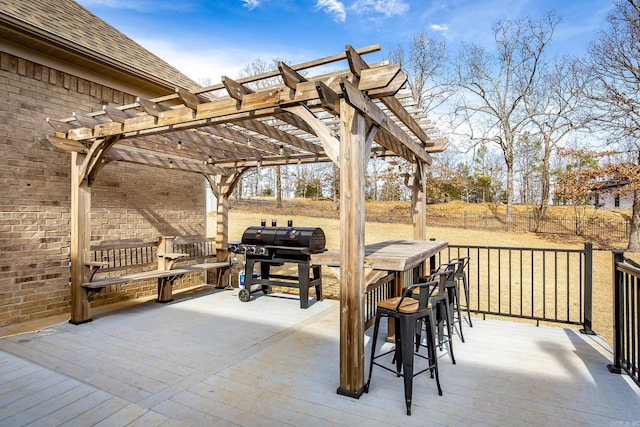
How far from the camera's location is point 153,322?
15.0ft

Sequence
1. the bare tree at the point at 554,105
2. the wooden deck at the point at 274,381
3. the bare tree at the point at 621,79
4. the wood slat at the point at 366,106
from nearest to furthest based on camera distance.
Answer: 1. the wooden deck at the point at 274,381
2. the wood slat at the point at 366,106
3. the bare tree at the point at 621,79
4. the bare tree at the point at 554,105

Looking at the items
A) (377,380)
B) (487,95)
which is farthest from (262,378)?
(487,95)

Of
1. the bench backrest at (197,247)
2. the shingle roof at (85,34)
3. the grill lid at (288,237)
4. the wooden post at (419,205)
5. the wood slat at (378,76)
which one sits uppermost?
the shingle roof at (85,34)

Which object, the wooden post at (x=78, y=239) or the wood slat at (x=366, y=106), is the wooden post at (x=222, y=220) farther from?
the wood slat at (x=366, y=106)

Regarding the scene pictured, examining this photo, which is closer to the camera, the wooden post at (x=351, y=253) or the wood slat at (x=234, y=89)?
the wooden post at (x=351, y=253)

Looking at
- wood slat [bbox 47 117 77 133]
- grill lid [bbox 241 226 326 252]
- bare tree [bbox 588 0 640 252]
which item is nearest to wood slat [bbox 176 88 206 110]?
wood slat [bbox 47 117 77 133]

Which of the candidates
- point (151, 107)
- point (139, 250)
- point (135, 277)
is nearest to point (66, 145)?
point (151, 107)

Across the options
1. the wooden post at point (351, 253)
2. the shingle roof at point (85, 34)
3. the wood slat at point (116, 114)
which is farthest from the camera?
the shingle roof at point (85, 34)

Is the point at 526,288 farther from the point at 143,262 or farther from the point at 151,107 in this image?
the point at 151,107

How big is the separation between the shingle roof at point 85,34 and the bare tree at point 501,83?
14.6m

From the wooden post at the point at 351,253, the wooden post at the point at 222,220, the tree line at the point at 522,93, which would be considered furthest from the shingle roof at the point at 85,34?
the tree line at the point at 522,93

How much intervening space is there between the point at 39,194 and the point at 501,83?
18.8m

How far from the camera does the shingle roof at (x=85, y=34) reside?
4387 mm

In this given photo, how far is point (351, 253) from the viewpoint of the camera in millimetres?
2705
